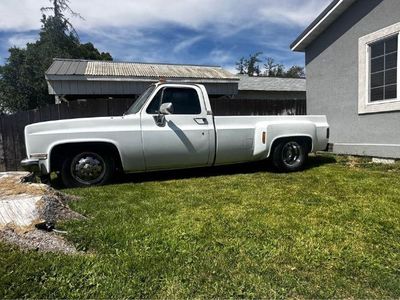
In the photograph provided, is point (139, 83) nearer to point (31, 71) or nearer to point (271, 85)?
point (271, 85)

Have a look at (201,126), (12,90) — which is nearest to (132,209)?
(201,126)

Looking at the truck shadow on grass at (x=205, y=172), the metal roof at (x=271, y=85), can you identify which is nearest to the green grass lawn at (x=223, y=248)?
the truck shadow on grass at (x=205, y=172)

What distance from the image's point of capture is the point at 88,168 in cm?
580

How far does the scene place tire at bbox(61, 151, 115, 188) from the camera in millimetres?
5723

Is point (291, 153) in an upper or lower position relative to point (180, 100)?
lower

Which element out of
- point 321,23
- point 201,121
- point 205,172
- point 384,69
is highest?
point 321,23

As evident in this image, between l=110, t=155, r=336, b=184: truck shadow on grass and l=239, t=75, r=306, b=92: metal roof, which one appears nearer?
l=110, t=155, r=336, b=184: truck shadow on grass

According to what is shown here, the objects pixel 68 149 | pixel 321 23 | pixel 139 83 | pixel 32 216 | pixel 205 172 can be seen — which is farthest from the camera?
pixel 139 83

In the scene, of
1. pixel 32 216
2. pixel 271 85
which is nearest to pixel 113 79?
pixel 32 216

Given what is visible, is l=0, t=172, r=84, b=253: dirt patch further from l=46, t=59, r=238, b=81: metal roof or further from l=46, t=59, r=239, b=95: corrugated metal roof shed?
l=46, t=59, r=238, b=81: metal roof

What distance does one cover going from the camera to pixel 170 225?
3697mm

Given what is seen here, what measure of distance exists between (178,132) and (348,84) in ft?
19.2

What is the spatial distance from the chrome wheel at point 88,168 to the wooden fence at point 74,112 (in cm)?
426

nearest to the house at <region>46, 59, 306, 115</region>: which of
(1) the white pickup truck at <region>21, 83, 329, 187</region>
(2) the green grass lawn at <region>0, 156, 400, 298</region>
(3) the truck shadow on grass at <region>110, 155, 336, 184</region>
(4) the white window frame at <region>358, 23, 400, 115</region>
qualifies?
(4) the white window frame at <region>358, 23, 400, 115</region>
